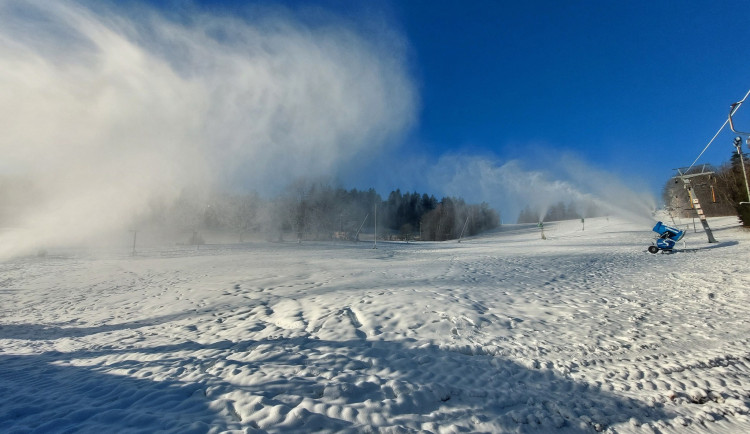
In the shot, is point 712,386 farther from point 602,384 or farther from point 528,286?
point 528,286

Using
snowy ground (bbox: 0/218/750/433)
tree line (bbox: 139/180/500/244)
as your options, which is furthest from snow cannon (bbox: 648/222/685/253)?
tree line (bbox: 139/180/500/244)

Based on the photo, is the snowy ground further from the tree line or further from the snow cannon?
Answer: the tree line

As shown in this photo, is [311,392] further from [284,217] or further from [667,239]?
[284,217]

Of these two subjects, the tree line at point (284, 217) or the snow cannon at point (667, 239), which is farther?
the tree line at point (284, 217)

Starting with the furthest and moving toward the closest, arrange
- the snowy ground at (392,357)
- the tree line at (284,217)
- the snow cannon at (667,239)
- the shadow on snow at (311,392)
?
1. the tree line at (284,217)
2. the snow cannon at (667,239)
3. the snowy ground at (392,357)
4. the shadow on snow at (311,392)

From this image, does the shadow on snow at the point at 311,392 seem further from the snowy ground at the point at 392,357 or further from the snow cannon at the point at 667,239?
the snow cannon at the point at 667,239

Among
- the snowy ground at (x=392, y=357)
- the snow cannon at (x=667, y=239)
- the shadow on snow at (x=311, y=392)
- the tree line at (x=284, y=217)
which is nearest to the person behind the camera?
the shadow on snow at (x=311, y=392)

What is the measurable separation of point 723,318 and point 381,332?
1053 cm

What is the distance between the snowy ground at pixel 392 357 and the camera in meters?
4.88

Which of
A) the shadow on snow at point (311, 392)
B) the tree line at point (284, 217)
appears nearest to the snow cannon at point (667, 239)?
the shadow on snow at point (311, 392)

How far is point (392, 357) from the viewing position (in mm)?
7211

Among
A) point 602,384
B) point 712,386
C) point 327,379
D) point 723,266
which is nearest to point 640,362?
point 712,386

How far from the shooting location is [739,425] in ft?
15.6

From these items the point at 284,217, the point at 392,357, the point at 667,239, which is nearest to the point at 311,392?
the point at 392,357
